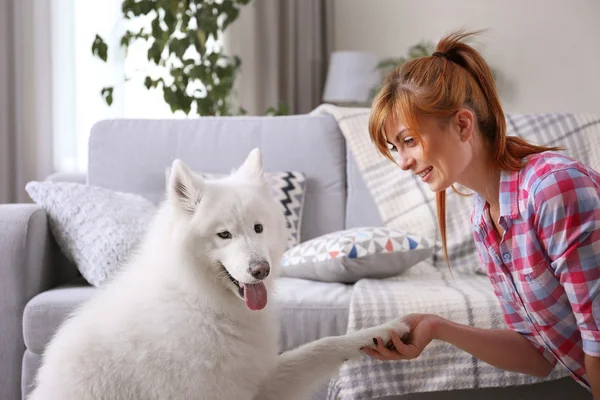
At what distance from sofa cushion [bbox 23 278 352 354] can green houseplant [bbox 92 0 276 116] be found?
1836 mm

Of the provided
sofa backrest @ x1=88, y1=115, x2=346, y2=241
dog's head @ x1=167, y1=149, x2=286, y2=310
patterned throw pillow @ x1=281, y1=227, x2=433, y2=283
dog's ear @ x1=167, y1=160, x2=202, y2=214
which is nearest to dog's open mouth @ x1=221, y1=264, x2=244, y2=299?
dog's head @ x1=167, y1=149, x2=286, y2=310

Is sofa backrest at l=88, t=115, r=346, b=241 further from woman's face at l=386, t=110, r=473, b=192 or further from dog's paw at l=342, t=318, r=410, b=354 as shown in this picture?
woman's face at l=386, t=110, r=473, b=192

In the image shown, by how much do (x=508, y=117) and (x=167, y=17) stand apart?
2.08 m

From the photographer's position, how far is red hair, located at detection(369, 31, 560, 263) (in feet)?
4.32

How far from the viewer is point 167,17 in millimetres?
3859

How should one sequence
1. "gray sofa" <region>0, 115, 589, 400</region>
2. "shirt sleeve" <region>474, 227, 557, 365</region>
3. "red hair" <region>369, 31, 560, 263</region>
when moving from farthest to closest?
"gray sofa" <region>0, 115, 589, 400</region>
"shirt sleeve" <region>474, 227, 557, 365</region>
"red hair" <region>369, 31, 560, 263</region>

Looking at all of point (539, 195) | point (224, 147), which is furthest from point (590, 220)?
point (224, 147)

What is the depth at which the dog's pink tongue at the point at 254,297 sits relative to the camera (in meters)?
1.39

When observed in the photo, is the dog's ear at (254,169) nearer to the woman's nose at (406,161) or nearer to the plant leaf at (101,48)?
the woman's nose at (406,161)

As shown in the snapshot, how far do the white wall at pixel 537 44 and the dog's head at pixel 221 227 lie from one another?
4335 mm

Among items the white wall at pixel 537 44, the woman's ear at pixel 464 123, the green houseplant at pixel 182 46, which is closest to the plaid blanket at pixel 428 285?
the woman's ear at pixel 464 123

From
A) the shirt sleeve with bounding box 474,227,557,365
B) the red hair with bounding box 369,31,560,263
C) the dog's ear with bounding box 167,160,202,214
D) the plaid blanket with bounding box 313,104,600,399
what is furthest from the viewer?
the plaid blanket with bounding box 313,104,600,399

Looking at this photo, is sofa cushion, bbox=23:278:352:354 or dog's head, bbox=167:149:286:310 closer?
dog's head, bbox=167:149:286:310

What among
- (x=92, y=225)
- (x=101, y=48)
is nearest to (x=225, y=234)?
(x=92, y=225)
